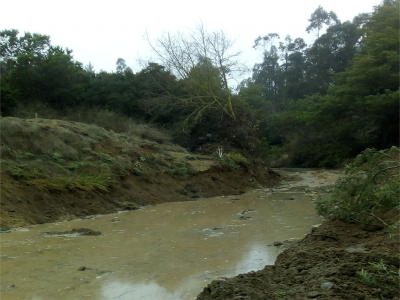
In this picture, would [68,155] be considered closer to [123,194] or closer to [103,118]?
[123,194]

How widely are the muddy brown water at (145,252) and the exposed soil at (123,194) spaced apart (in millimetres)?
718

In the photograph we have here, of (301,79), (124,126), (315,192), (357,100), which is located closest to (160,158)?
(124,126)

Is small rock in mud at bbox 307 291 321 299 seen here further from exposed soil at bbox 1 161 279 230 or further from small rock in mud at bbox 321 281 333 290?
exposed soil at bbox 1 161 279 230

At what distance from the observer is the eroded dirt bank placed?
169 inches

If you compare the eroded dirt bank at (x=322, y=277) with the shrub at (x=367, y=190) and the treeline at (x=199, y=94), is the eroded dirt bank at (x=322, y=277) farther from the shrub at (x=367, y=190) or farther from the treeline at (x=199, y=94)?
the treeline at (x=199, y=94)

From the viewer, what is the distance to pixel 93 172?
14734 millimetres

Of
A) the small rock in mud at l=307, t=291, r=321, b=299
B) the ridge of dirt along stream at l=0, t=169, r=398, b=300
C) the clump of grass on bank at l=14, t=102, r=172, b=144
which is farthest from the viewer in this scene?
the clump of grass on bank at l=14, t=102, r=172, b=144

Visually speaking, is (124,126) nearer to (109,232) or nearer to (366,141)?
(109,232)

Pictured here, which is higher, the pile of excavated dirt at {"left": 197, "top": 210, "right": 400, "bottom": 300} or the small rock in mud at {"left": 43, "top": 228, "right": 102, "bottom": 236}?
the pile of excavated dirt at {"left": 197, "top": 210, "right": 400, "bottom": 300}

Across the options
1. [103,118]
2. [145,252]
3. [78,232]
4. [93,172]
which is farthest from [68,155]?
[145,252]

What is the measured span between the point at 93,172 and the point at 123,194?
50.2 inches

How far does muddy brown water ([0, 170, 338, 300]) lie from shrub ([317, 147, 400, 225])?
1329mm

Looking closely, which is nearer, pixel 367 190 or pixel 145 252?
pixel 367 190

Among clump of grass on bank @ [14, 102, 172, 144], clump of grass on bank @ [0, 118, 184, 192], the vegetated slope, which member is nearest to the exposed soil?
the vegetated slope
